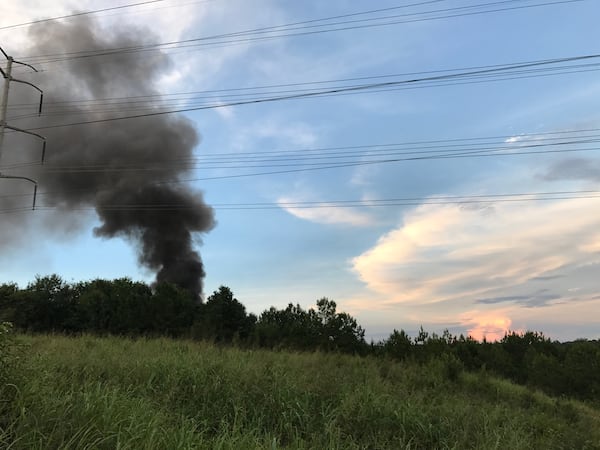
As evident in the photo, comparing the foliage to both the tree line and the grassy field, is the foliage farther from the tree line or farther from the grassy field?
the grassy field

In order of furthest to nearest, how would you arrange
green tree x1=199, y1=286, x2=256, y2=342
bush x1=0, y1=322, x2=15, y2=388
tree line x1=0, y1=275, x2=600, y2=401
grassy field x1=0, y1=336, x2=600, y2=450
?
green tree x1=199, y1=286, x2=256, y2=342 → tree line x1=0, y1=275, x2=600, y2=401 → bush x1=0, y1=322, x2=15, y2=388 → grassy field x1=0, y1=336, x2=600, y2=450

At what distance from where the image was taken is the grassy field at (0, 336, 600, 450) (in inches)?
220

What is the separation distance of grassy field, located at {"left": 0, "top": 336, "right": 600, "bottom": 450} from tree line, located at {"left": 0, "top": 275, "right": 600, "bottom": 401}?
18048mm

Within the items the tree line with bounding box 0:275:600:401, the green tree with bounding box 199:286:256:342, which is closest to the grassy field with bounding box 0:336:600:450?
the tree line with bounding box 0:275:600:401

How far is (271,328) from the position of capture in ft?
136

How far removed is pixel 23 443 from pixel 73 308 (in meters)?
51.8

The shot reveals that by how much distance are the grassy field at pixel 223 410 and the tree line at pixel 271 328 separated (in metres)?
18.0

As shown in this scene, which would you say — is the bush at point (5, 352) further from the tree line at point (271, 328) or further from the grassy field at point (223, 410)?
the tree line at point (271, 328)

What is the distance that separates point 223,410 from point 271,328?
104ft

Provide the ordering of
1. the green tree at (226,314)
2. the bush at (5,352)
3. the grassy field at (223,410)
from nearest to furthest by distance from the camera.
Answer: the grassy field at (223,410) < the bush at (5,352) < the green tree at (226,314)

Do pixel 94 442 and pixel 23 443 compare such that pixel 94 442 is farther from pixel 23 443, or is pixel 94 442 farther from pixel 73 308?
pixel 73 308

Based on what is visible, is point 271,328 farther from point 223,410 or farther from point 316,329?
point 223,410

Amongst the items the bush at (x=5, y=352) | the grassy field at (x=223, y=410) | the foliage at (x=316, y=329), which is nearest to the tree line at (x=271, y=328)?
the foliage at (x=316, y=329)

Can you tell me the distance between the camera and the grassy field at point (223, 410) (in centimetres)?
559
